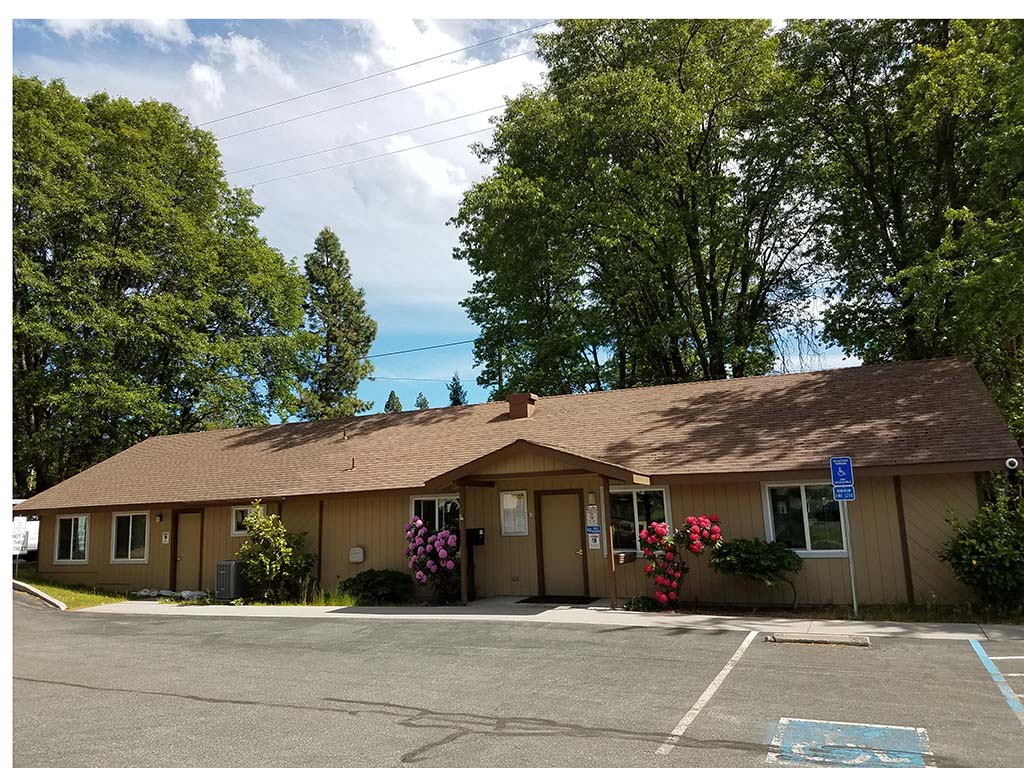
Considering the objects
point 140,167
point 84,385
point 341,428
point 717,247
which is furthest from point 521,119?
point 84,385

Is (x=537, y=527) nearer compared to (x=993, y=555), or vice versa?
(x=993, y=555)

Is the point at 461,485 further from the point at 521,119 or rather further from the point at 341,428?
the point at 521,119

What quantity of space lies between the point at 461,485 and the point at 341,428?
27.5 feet

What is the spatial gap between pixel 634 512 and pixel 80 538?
16.9 meters

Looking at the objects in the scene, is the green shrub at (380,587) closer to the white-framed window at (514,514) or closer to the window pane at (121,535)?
the white-framed window at (514,514)

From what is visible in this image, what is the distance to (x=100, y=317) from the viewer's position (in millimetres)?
29312

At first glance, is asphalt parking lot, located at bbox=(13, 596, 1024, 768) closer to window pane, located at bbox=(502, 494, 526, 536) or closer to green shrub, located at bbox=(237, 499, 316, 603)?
window pane, located at bbox=(502, 494, 526, 536)

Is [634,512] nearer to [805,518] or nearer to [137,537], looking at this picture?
[805,518]

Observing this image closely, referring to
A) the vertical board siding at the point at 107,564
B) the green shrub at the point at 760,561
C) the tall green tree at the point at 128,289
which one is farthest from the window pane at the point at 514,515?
the tall green tree at the point at 128,289

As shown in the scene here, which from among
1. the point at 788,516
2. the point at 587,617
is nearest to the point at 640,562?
the point at 587,617

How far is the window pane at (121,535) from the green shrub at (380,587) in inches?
333

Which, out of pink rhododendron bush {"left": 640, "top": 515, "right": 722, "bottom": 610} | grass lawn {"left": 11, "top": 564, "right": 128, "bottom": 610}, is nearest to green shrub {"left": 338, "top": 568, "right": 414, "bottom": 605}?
pink rhododendron bush {"left": 640, "top": 515, "right": 722, "bottom": 610}

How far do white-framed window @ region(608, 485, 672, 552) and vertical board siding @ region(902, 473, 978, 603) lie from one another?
4367 mm

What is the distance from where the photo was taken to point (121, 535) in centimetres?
2153
